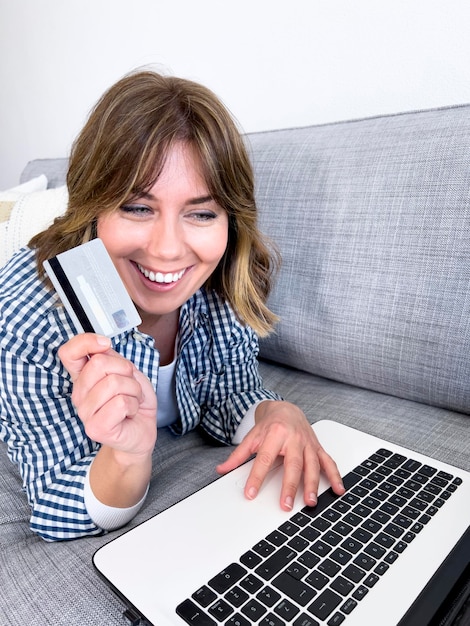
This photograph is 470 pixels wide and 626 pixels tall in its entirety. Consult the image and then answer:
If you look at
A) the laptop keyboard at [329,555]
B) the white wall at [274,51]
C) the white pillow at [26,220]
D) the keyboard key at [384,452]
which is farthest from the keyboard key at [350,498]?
the white pillow at [26,220]

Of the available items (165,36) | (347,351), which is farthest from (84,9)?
(347,351)

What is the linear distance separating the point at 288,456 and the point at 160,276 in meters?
0.33

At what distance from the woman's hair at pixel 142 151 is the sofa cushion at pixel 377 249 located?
0.54 feet

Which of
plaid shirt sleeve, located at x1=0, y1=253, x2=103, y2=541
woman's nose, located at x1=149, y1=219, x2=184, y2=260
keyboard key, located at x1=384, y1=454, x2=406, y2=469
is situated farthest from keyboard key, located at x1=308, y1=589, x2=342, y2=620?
woman's nose, located at x1=149, y1=219, x2=184, y2=260

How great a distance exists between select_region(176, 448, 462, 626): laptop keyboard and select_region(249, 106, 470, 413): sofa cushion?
0.25 m

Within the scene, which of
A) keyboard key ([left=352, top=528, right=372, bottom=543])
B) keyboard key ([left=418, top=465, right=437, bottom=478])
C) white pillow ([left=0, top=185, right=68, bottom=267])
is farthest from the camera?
white pillow ([left=0, top=185, right=68, bottom=267])

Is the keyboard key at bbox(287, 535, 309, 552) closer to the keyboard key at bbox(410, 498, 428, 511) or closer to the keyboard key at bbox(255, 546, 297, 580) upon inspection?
the keyboard key at bbox(255, 546, 297, 580)

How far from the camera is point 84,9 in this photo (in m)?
1.82

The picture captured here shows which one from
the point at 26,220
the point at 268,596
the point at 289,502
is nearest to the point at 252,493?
the point at 289,502

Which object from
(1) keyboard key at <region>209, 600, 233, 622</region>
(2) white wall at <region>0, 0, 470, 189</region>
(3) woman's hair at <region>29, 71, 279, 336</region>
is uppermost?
(2) white wall at <region>0, 0, 470, 189</region>

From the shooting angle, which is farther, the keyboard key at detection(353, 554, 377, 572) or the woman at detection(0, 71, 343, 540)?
the woman at detection(0, 71, 343, 540)

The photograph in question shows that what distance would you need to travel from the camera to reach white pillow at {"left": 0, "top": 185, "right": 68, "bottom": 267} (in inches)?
49.8

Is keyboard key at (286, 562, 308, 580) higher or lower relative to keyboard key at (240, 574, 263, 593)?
lower

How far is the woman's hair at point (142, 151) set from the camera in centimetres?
70
